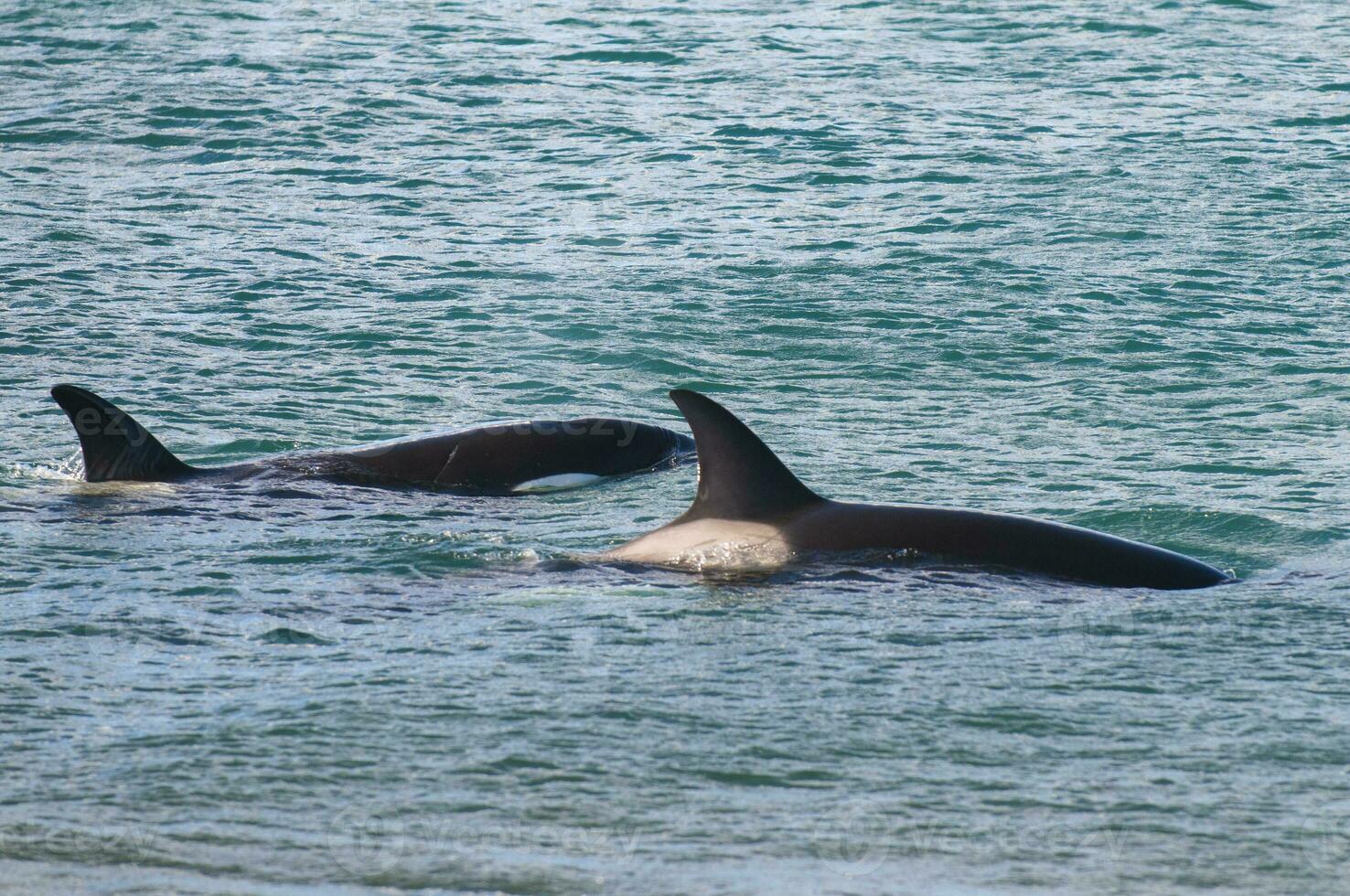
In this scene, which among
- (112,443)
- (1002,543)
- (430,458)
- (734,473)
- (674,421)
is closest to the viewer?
(1002,543)

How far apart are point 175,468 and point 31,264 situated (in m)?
7.88

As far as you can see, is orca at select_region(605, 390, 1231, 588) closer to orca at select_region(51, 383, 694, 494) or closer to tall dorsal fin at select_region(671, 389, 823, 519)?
tall dorsal fin at select_region(671, 389, 823, 519)

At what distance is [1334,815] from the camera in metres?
7.39

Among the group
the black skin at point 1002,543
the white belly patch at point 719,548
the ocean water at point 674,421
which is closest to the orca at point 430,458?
the ocean water at point 674,421

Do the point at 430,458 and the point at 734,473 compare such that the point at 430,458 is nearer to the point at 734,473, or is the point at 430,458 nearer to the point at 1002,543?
the point at 734,473

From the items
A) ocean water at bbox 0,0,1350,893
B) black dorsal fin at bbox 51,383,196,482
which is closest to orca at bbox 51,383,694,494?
black dorsal fin at bbox 51,383,196,482

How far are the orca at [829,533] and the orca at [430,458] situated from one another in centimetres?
253

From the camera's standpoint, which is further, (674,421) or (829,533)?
(674,421)

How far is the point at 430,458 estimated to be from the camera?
13.0 m

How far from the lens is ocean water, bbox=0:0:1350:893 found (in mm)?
7430

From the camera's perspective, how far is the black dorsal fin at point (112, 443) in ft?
41.2

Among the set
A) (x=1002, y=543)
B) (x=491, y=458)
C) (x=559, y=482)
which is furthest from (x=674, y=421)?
(x=1002, y=543)

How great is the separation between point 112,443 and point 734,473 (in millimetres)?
4517

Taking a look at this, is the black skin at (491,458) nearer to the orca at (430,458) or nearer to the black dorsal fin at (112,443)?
the orca at (430,458)
